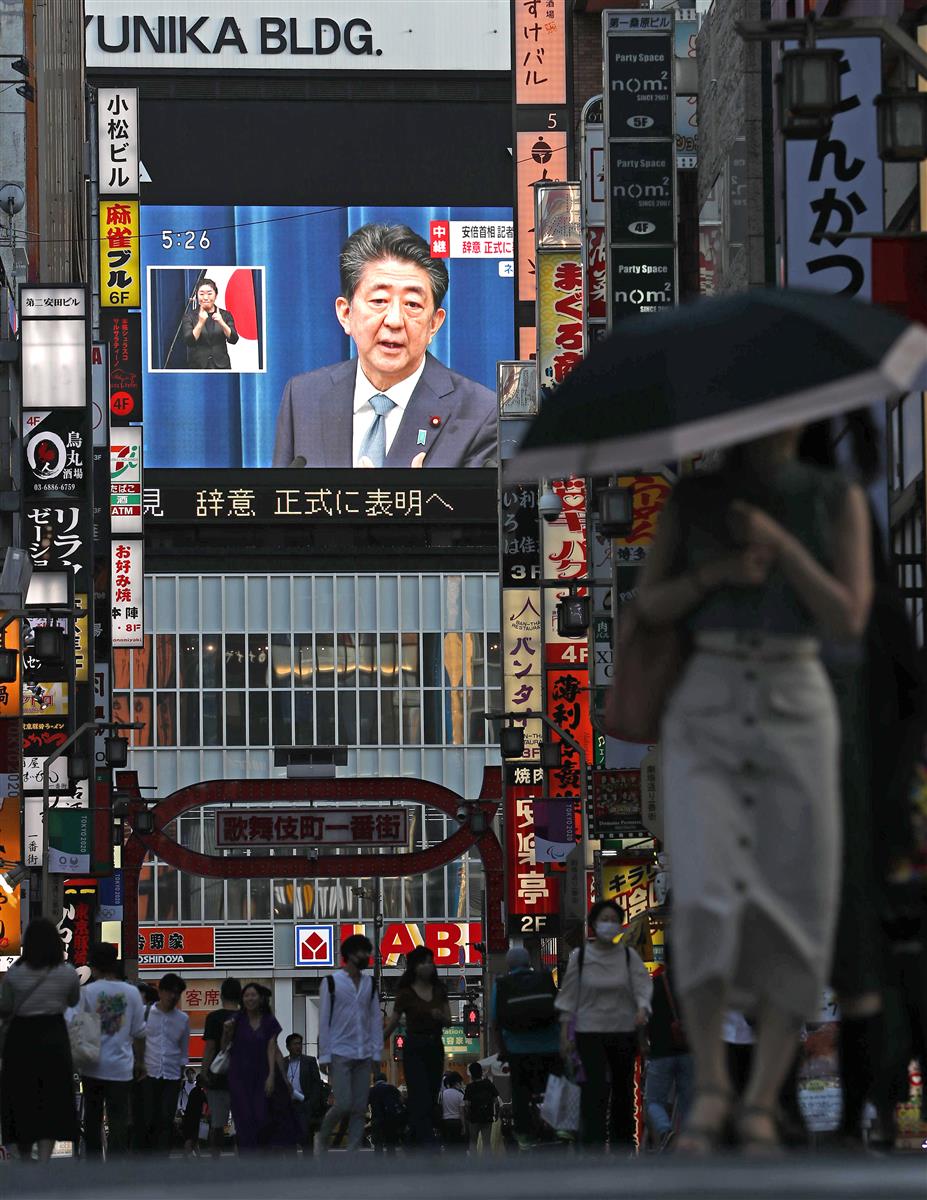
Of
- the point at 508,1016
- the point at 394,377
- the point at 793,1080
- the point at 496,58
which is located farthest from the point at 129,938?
the point at 496,58

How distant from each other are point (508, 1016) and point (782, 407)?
10.2 meters

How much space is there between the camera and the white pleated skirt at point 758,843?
5.66 metres

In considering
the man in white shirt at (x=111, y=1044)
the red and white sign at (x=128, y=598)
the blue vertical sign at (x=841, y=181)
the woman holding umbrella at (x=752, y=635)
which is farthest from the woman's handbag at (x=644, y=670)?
the red and white sign at (x=128, y=598)

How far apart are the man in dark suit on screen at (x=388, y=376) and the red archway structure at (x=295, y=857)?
4470 centimetres

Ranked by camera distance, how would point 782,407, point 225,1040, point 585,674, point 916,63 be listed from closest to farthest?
point 782,407
point 916,63
point 225,1040
point 585,674

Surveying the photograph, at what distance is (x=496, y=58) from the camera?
9650 centimetres

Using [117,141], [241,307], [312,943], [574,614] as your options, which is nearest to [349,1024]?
[574,614]

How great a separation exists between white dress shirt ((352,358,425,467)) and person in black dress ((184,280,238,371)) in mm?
4824

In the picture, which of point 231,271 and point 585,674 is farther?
point 231,271

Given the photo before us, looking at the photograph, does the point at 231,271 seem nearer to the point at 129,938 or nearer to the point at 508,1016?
the point at 129,938

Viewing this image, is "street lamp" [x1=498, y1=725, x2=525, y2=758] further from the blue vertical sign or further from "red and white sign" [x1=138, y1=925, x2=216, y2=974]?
"red and white sign" [x1=138, y1=925, x2=216, y2=974]

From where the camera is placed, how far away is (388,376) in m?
93.8

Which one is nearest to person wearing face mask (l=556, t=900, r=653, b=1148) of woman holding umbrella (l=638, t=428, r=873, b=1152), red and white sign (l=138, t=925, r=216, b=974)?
woman holding umbrella (l=638, t=428, r=873, b=1152)

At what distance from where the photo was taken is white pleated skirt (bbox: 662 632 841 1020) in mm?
5664
